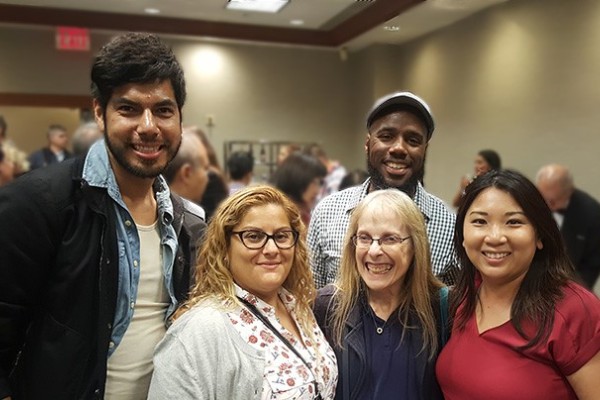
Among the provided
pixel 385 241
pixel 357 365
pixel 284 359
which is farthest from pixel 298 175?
pixel 284 359

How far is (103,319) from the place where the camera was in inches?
49.9

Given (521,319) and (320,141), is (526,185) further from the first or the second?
(320,141)

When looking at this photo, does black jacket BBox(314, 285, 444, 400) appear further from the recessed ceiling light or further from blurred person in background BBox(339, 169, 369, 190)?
blurred person in background BBox(339, 169, 369, 190)

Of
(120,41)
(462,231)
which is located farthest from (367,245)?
(120,41)

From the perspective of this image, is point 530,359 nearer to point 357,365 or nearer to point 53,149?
point 357,365

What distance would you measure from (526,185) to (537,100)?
2.24 ft

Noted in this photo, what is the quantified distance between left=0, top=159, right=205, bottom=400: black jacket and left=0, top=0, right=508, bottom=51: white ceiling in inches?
18.2

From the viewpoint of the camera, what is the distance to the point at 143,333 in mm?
1365

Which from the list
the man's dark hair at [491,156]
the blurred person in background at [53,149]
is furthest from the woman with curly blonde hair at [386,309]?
the blurred person in background at [53,149]

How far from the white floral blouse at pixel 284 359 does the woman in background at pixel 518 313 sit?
315 mm

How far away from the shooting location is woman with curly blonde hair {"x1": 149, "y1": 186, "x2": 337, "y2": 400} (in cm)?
116

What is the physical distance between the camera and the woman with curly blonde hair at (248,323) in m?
1.16

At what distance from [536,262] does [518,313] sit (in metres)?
0.15

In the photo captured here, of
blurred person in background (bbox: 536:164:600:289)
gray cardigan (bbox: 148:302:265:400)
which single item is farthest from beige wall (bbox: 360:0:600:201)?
gray cardigan (bbox: 148:302:265:400)
